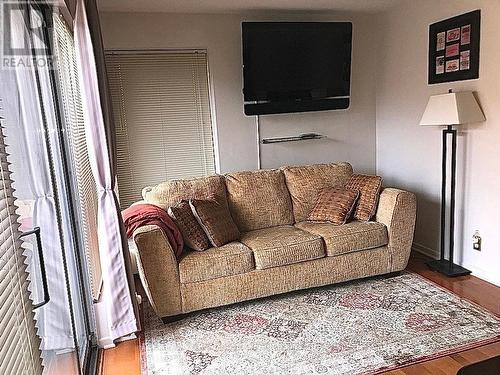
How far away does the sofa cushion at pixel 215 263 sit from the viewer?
2867 millimetres

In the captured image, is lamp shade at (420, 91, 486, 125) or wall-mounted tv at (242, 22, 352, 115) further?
wall-mounted tv at (242, 22, 352, 115)

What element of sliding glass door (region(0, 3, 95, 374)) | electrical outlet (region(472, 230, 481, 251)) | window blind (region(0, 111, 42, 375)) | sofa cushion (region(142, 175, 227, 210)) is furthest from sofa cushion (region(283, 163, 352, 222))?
window blind (region(0, 111, 42, 375))

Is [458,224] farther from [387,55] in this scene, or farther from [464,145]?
[387,55]

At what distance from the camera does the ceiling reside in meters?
3.44

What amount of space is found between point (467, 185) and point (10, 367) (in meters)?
3.40

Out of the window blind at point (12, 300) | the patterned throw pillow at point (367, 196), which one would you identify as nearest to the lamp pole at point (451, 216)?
the patterned throw pillow at point (367, 196)

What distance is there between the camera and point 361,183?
3594mm

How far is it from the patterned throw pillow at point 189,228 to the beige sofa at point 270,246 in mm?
66

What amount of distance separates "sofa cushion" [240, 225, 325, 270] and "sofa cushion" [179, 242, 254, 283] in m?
0.08

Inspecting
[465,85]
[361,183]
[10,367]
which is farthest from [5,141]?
[465,85]

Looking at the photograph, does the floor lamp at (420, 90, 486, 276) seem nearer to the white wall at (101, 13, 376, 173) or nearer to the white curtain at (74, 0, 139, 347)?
the white wall at (101, 13, 376, 173)

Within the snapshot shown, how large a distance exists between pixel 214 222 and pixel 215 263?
34 centimetres

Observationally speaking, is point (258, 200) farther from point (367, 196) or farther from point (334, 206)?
point (367, 196)

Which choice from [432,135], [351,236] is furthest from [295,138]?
[351,236]
